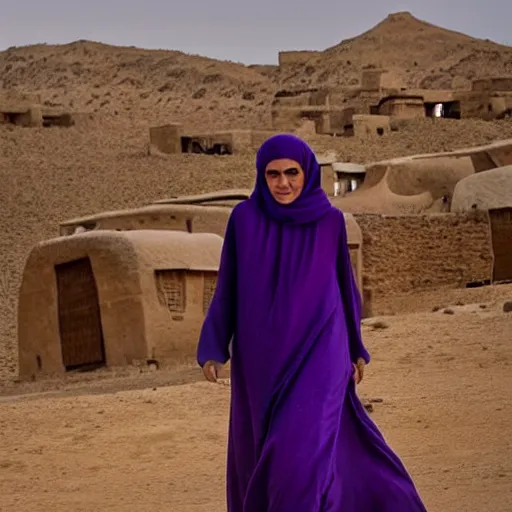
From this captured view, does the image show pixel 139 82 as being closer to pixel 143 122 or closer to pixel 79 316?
pixel 143 122

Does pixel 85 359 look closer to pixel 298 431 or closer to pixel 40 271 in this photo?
pixel 40 271

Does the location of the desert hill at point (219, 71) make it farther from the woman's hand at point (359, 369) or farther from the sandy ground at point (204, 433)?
the woman's hand at point (359, 369)

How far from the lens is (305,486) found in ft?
12.5

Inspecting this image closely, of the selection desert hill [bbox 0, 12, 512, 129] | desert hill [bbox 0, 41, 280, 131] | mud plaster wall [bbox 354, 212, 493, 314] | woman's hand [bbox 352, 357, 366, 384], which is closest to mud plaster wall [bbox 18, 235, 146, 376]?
mud plaster wall [bbox 354, 212, 493, 314]

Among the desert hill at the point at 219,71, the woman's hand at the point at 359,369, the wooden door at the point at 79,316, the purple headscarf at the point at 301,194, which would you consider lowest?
the wooden door at the point at 79,316

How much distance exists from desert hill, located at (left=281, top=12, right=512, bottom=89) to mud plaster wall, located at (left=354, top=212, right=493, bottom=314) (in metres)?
37.1

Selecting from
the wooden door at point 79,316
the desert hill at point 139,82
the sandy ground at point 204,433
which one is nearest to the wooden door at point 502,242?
the sandy ground at point 204,433

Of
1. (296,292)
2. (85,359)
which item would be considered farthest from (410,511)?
(85,359)

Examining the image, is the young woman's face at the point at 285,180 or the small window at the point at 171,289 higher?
the young woman's face at the point at 285,180

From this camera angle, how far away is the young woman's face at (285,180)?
13.7 feet

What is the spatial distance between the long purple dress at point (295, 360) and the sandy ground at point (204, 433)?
1.28 meters

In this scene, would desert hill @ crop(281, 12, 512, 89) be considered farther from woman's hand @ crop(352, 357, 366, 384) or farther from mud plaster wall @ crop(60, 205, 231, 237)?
woman's hand @ crop(352, 357, 366, 384)

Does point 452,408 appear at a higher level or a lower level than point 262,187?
lower

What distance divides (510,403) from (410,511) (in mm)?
3386
